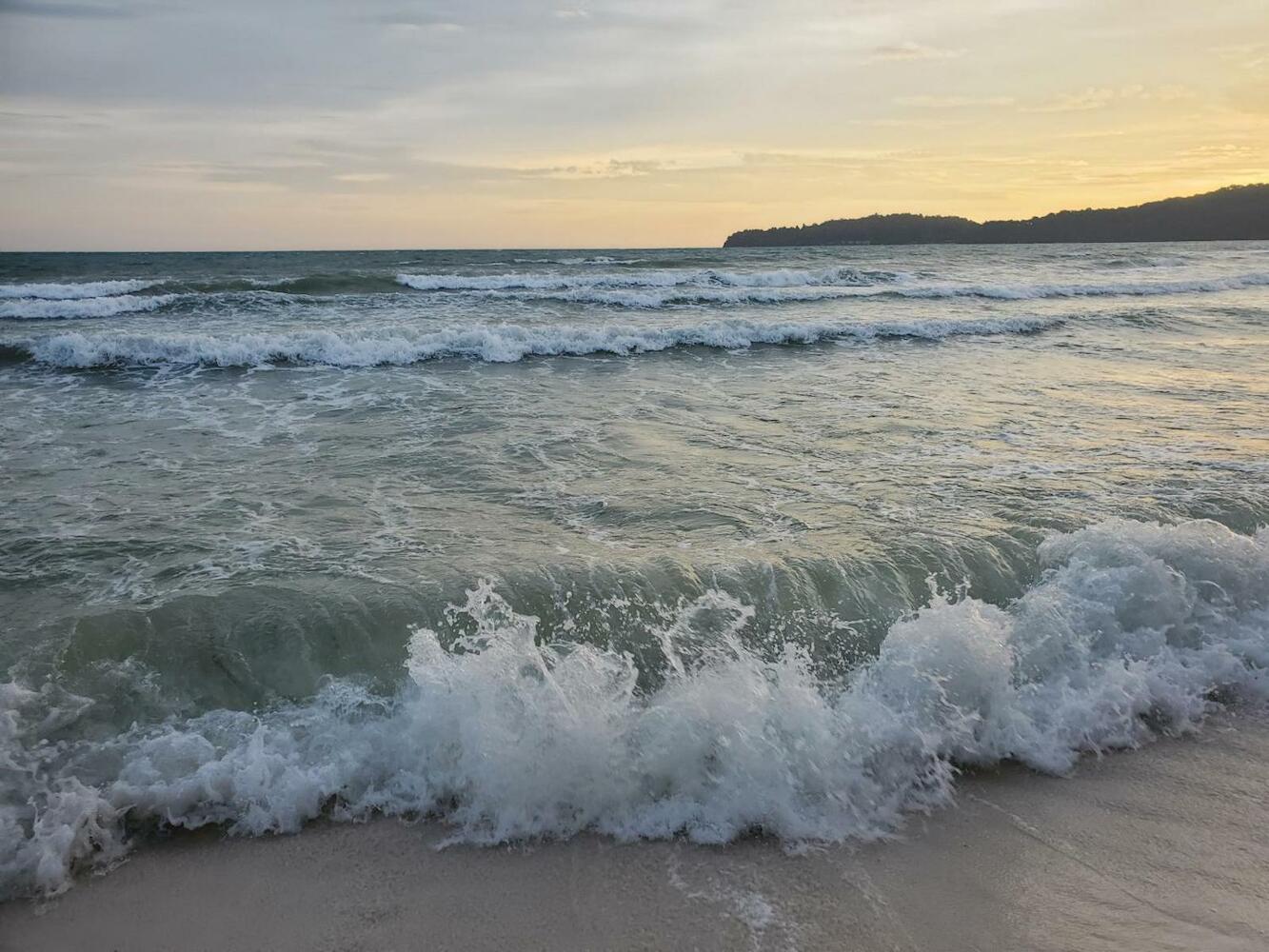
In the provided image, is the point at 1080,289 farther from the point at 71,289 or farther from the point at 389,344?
the point at 71,289

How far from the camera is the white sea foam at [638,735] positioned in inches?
131

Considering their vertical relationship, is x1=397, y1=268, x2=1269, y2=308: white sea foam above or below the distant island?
below

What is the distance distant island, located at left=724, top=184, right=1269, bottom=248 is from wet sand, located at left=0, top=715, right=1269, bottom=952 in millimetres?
80748

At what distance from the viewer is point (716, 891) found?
2971 millimetres

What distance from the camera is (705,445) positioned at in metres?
8.19

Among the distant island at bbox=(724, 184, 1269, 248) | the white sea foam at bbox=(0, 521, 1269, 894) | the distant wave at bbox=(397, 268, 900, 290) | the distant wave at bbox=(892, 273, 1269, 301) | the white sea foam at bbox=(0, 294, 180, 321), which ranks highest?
the distant island at bbox=(724, 184, 1269, 248)

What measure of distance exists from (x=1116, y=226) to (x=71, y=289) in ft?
291

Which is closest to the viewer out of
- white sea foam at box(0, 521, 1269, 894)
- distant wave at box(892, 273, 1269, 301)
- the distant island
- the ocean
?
white sea foam at box(0, 521, 1269, 894)

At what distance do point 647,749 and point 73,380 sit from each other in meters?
12.3

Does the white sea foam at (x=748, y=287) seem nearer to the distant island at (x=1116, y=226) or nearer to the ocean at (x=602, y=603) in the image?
the ocean at (x=602, y=603)

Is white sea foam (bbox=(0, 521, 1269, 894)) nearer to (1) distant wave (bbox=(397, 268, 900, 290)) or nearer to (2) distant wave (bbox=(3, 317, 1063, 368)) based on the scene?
(2) distant wave (bbox=(3, 317, 1063, 368))

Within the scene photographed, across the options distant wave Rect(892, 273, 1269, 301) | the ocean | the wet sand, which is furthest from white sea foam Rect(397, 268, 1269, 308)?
the wet sand

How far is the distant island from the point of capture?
78750mm

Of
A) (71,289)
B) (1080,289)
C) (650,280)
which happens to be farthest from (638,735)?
(1080,289)
